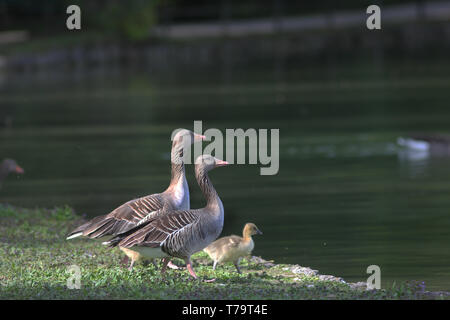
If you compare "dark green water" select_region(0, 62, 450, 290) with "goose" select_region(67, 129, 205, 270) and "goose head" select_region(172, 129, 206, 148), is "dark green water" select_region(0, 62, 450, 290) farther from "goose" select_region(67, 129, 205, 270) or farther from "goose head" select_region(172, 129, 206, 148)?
"goose head" select_region(172, 129, 206, 148)

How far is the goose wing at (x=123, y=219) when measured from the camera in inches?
461

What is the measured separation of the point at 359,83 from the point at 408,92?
4097mm

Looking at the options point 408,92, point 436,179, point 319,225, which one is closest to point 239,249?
point 319,225

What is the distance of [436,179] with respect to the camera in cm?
2091

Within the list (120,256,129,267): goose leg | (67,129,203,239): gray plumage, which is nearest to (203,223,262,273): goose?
(67,129,203,239): gray plumage

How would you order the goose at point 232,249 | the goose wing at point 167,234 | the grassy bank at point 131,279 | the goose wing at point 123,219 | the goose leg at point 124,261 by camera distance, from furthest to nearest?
the goose leg at point 124,261 < the goose at point 232,249 < the goose wing at point 123,219 < the goose wing at point 167,234 < the grassy bank at point 131,279

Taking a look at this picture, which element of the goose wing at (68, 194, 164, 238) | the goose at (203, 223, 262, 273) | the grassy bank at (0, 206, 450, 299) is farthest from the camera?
the goose at (203, 223, 262, 273)

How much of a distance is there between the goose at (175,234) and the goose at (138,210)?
1.85 ft

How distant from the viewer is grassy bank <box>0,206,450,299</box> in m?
10.1

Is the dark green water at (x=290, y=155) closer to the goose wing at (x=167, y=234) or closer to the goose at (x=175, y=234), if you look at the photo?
the goose at (x=175, y=234)

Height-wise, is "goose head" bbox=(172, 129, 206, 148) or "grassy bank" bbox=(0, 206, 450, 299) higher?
"goose head" bbox=(172, 129, 206, 148)

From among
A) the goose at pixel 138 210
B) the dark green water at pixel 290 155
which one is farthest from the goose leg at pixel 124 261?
the dark green water at pixel 290 155

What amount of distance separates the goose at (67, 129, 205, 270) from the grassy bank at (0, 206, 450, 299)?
1.47ft
